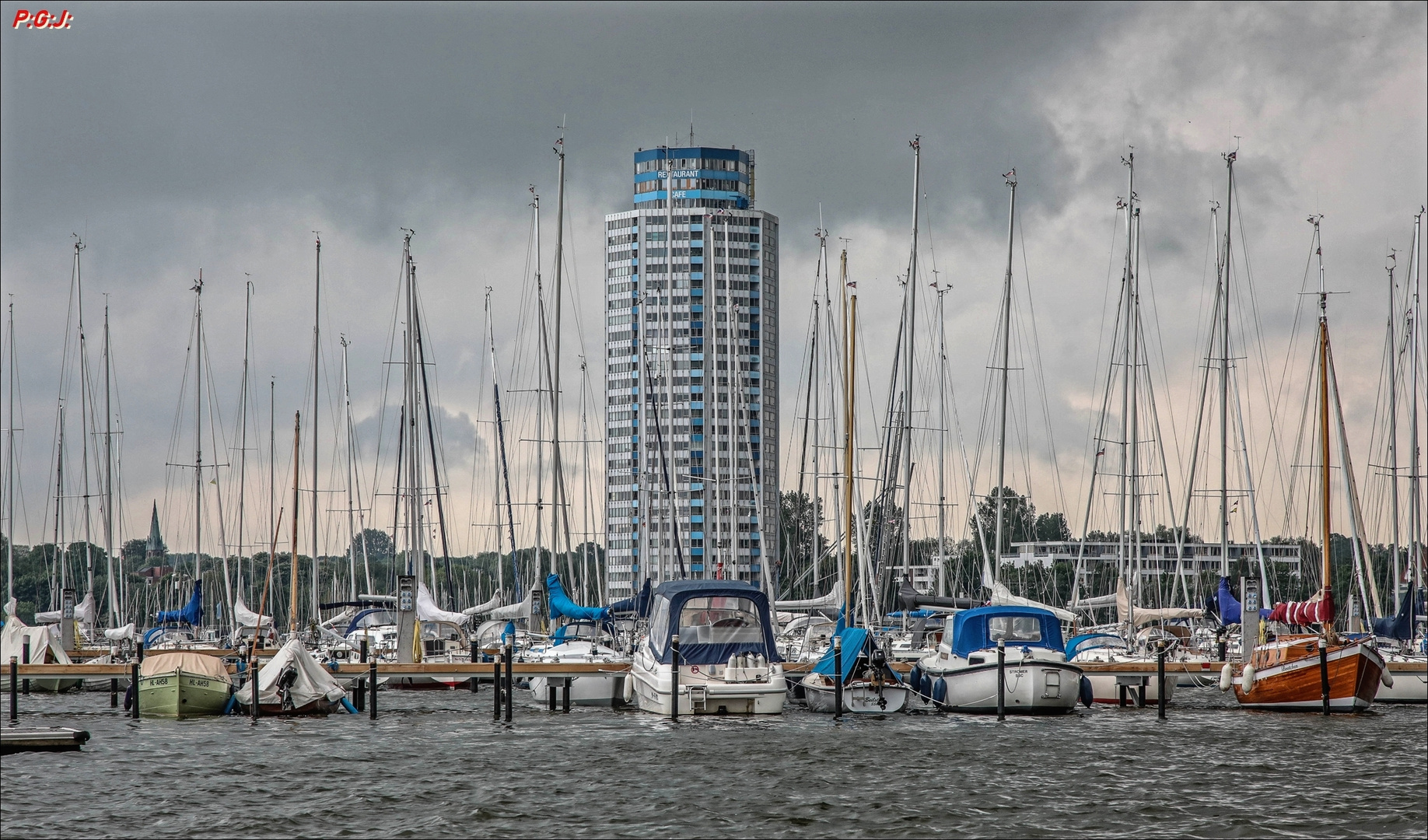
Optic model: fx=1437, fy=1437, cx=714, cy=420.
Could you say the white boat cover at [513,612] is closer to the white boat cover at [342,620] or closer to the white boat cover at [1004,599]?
the white boat cover at [342,620]

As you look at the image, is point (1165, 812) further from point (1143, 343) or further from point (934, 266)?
point (934, 266)

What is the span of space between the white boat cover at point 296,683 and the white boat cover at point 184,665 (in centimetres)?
81

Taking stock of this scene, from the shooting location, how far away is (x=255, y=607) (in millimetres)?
100812

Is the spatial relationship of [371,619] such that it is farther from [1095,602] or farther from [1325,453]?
[1325,453]

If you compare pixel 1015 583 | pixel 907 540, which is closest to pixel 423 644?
pixel 907 540

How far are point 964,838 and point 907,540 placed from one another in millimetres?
35338

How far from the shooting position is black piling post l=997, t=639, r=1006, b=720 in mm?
37406

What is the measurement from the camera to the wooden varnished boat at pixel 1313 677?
1531 inches

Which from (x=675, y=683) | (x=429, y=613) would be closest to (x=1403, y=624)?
(x=675, y=683)

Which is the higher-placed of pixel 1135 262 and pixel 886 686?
pixel 1135 262

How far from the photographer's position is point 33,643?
163 feet

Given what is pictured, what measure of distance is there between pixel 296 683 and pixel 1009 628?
19.7 m

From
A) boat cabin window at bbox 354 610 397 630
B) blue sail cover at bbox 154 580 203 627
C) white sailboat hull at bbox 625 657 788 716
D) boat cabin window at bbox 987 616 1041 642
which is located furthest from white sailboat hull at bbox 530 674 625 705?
boat cabin window at bbox 354 610 397 630

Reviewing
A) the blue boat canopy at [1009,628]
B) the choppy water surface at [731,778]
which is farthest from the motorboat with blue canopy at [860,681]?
the blue boat canopy at [1009,628]
